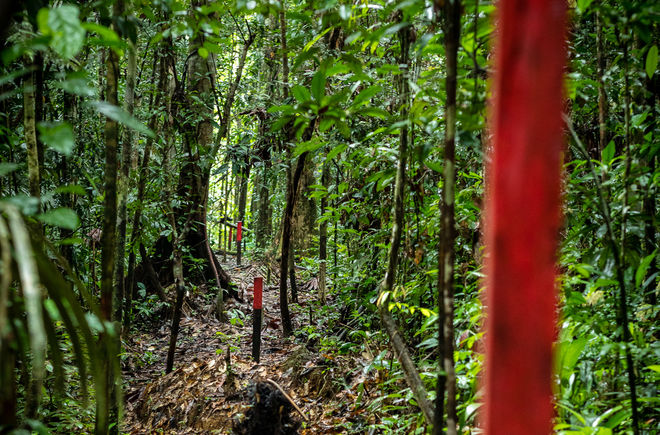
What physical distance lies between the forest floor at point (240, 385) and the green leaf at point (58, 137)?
224 cm

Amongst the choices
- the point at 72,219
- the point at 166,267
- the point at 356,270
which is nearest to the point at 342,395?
the point at 356,270

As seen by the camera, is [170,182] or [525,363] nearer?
[525,363]

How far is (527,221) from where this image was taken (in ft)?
1.74

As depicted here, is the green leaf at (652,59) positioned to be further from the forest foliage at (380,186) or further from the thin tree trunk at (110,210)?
the thin tree trunk at (110,210)

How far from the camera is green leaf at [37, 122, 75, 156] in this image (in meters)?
0.75

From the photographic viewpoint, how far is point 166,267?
250 inches

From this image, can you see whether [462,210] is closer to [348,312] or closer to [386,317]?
[386,317]

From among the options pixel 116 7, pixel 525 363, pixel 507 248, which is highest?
pixel 116 7

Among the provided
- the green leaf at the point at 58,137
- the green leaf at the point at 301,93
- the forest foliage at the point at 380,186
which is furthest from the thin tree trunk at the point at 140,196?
the green leaf at the point at 58,137

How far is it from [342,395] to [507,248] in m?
3.13

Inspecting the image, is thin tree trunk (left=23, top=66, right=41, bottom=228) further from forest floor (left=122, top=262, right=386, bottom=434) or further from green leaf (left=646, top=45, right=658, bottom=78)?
green leaf (left=646, top=45, right=658, bottom=78)

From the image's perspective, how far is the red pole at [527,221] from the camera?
0.52 metres

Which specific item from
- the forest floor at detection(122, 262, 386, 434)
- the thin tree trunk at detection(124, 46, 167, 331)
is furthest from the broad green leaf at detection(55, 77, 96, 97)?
the thin tree trunk at detection(124, 46, 167, 331)

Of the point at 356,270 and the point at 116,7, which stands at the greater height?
the point at 116,7
